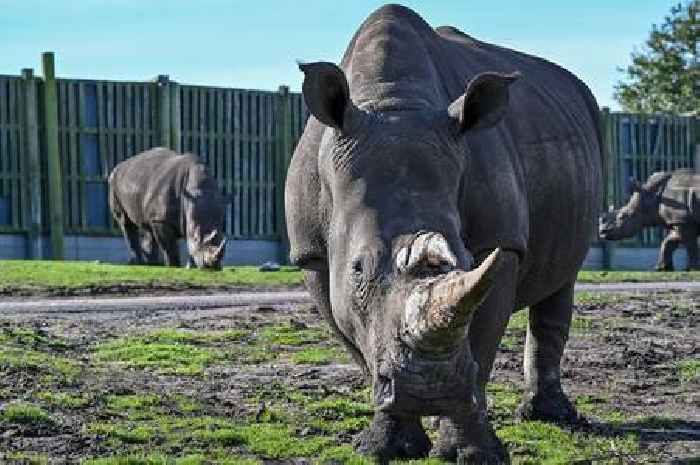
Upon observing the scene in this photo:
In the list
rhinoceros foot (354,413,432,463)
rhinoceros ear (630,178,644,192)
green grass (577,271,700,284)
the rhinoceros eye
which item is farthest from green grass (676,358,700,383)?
rhinoceros ear (630,178,644,192)

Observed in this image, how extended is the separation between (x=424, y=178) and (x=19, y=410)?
2.87m

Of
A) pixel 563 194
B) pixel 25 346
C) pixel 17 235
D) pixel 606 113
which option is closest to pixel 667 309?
pixel 25 346

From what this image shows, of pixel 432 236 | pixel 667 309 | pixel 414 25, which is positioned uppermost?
pixel 414 25

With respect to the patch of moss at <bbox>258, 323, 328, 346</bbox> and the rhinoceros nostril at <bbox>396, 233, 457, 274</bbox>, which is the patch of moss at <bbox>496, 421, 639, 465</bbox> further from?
the patch of moss at <bbox>258, 323, 328, 346</bbox>

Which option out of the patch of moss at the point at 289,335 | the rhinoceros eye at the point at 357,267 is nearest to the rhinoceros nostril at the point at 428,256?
the rhinoceros eye at the point at 357,267

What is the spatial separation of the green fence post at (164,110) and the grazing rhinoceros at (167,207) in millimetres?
1544

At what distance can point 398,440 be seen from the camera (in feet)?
23.0

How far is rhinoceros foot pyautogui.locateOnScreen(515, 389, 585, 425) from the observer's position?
841 centimetres

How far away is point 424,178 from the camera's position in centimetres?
612

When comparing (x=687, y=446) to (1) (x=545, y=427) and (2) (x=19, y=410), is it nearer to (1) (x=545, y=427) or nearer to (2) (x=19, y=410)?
(1) (x=545, y=427)

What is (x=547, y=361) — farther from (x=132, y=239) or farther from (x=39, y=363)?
(x=132, y=239)

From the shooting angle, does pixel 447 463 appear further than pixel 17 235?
No

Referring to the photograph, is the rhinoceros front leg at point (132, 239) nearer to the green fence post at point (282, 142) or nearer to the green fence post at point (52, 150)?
the green fence post at point (52, 150)

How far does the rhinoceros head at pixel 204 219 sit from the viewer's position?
22344mm
